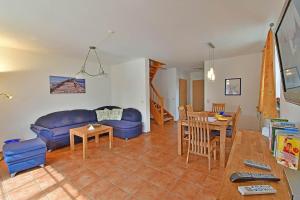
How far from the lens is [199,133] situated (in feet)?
8.84

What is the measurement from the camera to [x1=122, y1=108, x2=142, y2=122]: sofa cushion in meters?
4.89

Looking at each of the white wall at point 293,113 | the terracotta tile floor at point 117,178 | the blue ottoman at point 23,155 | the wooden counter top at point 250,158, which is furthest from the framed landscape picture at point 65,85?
the white wall at point 293,113

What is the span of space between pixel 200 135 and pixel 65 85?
13.8 ft

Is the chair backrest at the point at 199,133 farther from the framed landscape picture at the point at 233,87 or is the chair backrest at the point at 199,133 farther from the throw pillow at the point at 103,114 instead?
the throw pillow at the point at 103,114

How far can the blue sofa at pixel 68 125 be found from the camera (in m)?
3.58

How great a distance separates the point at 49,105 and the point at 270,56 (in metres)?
5.38

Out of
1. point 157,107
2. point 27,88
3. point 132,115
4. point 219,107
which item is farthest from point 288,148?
point 157,107

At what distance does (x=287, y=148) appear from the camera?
3.29ft

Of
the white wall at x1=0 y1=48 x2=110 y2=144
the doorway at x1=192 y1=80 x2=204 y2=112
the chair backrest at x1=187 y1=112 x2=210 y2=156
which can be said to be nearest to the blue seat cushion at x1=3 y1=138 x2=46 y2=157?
the white wall at x1=0 y1=48 x2=110 y2=144

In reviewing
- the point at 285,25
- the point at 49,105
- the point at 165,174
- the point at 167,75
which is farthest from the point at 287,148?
the point at 167,75

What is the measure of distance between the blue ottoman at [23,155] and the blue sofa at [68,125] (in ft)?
2.48

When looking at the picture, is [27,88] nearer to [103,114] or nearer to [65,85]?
[65,85]

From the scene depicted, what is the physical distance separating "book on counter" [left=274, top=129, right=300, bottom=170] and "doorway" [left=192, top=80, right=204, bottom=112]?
6.55 metres

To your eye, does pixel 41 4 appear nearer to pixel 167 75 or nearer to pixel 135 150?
pixel 135 150
